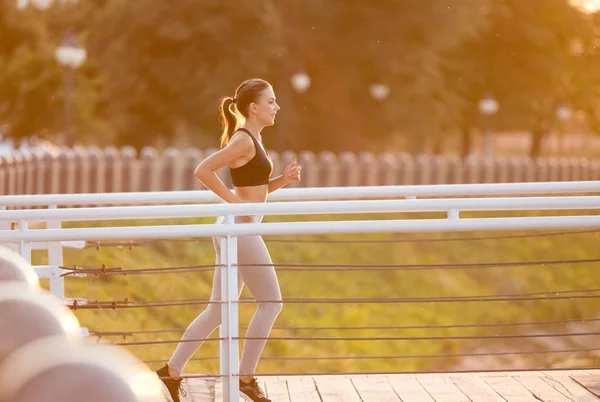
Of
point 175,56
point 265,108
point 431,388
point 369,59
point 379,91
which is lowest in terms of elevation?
point 431,388

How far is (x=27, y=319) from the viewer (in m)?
2.26

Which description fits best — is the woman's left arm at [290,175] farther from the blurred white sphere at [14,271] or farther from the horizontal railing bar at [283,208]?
the blurred white sphere at [14,271]

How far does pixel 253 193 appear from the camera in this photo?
4.92 metres

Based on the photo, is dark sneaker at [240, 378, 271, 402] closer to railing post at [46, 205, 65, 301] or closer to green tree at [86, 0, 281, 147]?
railing post at [46, 205, 65, 301]

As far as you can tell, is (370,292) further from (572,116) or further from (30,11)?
(572,116)

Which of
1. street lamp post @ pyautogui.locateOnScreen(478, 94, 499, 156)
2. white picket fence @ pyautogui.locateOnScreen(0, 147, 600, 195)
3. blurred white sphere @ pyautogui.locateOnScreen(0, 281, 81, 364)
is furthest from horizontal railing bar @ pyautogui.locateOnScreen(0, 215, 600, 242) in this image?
street lamp post @ pyautogui.locateOnScreen(478, 94, 499, 156)

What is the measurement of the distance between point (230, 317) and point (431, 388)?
1.44 m

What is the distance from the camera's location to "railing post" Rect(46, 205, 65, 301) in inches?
204

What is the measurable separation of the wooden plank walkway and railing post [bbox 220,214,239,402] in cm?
69

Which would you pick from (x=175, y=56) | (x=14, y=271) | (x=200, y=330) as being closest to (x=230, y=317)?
(x=200, y=330)

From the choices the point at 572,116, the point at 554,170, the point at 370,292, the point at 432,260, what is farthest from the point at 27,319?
the point at 572,116

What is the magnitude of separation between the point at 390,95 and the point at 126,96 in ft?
25.3

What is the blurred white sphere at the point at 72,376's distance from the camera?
6.23 ft

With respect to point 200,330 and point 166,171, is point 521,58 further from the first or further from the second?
point 200,330
